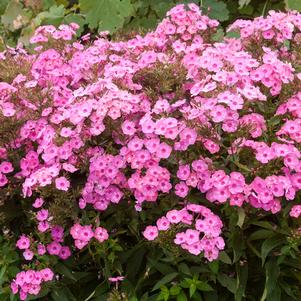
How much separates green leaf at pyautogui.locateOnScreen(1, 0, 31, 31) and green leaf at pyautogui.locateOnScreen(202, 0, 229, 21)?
1.38 metres

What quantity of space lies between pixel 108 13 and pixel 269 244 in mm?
2334

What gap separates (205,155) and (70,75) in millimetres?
867

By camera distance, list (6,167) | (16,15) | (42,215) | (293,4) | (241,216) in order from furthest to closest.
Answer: (16,15) < (293,4) < (6,167) < (42,215) < (241,216)

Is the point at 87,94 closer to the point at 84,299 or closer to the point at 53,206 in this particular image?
the point at 53,206

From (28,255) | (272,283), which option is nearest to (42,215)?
(28,255)

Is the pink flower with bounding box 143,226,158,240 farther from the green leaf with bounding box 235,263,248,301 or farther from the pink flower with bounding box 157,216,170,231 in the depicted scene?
the green leaf with bounding box 235,263,248,301

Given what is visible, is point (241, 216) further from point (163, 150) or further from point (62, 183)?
point (62, 183)

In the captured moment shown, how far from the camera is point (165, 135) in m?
2.74

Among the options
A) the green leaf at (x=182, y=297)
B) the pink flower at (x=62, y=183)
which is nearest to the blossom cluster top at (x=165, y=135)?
the pink flower at (x=62, y=183)

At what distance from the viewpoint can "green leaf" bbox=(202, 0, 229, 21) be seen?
480 centimetres

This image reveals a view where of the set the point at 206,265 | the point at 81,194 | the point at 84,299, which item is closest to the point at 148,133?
the point at 81,194

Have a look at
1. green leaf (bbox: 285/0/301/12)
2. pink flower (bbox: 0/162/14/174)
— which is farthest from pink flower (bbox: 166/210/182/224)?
green leaf (bbox: 285/0/301/12)

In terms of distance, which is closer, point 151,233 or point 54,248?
point 151,233

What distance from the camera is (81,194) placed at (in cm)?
290
